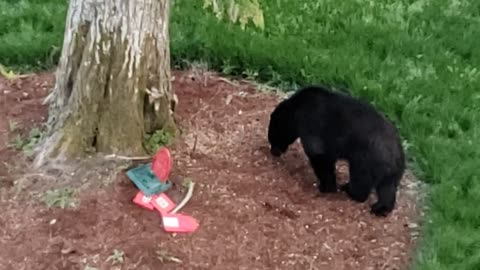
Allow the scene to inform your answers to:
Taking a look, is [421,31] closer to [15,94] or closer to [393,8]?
[393,8]

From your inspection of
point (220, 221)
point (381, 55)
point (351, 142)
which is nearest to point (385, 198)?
point (351, 142)

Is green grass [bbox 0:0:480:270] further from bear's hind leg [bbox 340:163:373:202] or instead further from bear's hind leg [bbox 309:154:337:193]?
bear's hind leg [bbox 309:154:337:193]

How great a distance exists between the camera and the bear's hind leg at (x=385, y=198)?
17.7ft

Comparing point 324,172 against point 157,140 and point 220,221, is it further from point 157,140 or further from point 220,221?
point 157,140

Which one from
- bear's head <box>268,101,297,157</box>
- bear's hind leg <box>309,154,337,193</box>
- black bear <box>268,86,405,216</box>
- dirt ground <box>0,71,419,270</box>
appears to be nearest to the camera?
dirt ground <box>0,71,419,270</box>

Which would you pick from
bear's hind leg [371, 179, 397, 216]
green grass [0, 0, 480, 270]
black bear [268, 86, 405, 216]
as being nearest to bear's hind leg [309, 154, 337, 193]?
black bear [268, 86, 405, 216]

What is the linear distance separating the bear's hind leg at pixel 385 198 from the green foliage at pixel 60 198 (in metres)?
1.58

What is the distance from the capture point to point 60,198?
5359 millimetres

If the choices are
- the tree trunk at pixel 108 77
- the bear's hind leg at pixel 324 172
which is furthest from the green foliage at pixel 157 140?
the bear's hind leg at pixel 324 172

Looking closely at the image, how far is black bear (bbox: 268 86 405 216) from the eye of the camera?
5.31 meters

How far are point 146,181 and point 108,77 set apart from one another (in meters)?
0.62

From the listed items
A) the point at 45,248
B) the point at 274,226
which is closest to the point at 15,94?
the point at 45,248

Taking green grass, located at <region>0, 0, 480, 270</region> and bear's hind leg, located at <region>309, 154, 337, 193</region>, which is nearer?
bear's hind leg, located at <region>309, 154, 337, 193</region>

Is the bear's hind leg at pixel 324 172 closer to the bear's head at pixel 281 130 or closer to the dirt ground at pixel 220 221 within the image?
the dirt ground at pixel 220 221
